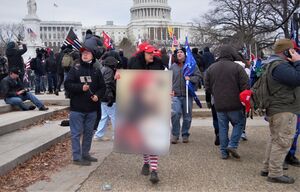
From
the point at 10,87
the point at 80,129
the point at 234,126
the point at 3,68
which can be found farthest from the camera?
the point at 3,68

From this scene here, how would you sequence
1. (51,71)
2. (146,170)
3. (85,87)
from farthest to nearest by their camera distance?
(51,71) < (85,87) < (146,170)

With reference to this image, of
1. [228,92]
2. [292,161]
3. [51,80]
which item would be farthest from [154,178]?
[51,80]

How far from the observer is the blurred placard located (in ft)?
20.8

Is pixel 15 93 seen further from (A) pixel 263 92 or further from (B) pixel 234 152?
(A) pixel 263 92

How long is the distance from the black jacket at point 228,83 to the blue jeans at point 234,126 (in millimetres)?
114

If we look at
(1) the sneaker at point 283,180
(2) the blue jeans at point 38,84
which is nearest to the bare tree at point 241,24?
(2) the blue jeans at point 38,84

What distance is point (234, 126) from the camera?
304 inches

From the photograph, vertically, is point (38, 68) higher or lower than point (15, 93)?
higher

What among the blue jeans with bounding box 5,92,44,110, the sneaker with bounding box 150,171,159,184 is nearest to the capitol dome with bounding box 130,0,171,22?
the blue jeans with bounding box 5,92,44,110

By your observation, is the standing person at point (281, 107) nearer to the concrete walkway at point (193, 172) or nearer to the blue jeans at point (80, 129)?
the concrete walkway at point (193, 172)

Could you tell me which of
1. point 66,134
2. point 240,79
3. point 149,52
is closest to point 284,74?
point 240,79

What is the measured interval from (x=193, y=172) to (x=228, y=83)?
68.2 inches

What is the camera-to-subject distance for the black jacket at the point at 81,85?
7.21m

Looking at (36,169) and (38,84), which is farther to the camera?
(38,84)
